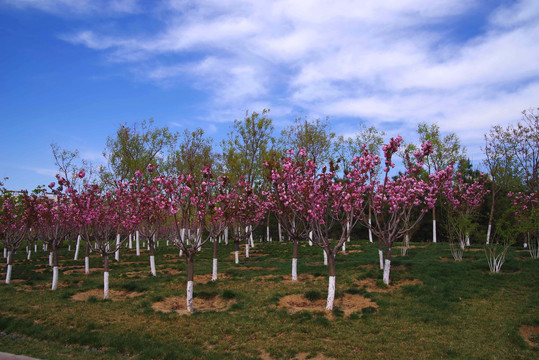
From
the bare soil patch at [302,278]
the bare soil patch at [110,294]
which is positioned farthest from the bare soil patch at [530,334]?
the bare soil patch at [110,294]

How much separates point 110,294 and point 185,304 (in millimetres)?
5345

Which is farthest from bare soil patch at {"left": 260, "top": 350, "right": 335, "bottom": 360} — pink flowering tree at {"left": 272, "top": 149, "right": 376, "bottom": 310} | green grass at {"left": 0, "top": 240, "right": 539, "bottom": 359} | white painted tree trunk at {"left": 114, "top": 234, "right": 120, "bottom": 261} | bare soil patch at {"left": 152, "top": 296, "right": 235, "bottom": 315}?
white painted tree trunk at {"left": 114, "top": 234, "right": 120, "bottom": 261}

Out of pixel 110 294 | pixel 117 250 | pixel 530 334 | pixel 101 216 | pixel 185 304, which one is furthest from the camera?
pixel 101 216

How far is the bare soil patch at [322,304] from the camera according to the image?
14.8 m

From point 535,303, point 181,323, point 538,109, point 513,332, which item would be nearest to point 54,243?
point 181,323

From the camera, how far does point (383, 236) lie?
59.8 feet

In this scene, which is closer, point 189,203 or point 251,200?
point 189,203

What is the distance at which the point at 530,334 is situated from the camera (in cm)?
1201

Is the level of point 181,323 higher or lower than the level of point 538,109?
lower

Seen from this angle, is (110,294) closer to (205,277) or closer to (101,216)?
(205,277)

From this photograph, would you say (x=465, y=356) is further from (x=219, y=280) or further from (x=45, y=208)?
(x=45, y=208)

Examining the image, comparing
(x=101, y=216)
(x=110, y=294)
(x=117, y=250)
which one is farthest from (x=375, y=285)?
(x=101, y=216)

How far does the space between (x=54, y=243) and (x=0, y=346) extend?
1153 centimetres

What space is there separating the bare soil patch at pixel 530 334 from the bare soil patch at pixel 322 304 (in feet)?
17.0
